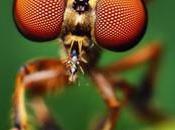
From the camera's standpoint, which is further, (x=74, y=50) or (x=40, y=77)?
(x=40, y=77)

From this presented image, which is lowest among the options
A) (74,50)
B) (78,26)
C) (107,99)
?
(107,99)

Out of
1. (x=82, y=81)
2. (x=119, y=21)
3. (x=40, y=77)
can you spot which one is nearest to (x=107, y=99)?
(x=82, y=81)

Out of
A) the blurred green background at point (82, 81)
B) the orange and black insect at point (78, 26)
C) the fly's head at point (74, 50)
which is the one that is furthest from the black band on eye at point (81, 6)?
the blurred green background at point (82, 81)

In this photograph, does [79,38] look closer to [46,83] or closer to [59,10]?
[59,10]

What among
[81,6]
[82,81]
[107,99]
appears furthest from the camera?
[82,81]

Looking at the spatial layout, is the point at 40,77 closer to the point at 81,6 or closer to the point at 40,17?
the point at 40,17

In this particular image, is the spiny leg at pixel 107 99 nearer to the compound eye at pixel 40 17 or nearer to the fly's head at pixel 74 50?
the fly's head at pixel 74 50

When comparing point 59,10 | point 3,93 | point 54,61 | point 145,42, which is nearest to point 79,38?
point 59,10

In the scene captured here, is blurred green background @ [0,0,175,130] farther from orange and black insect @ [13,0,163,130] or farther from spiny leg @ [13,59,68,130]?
orange and black insect @ [13,0,163,130]
